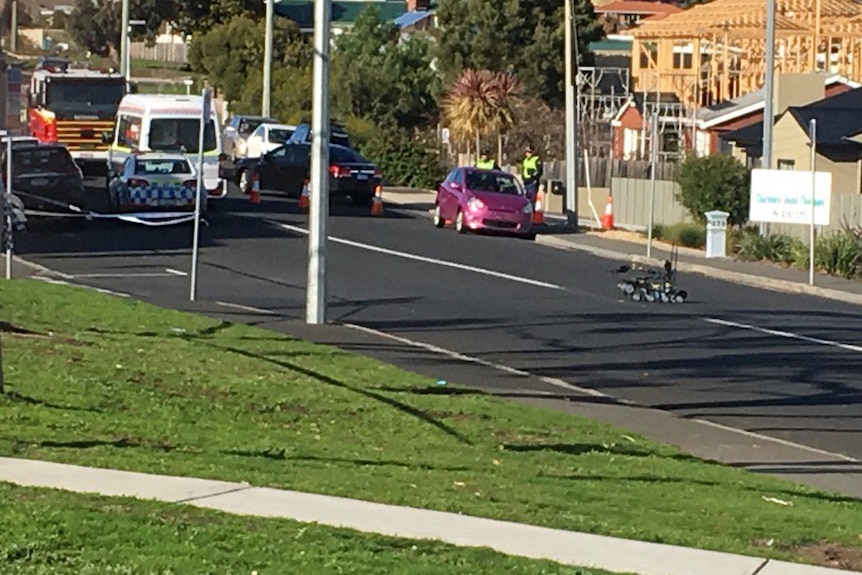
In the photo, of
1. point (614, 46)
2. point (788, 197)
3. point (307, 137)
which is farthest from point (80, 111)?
point (614, 46)

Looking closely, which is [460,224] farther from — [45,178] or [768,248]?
[45,178]

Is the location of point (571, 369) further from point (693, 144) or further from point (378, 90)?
point (378, 90)

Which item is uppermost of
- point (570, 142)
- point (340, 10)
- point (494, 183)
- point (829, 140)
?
point (340, 10)

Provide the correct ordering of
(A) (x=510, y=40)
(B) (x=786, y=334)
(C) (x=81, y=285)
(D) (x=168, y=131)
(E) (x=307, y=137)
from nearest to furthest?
(B) (x=786, y=334) → (C) (x=81, y=285) → (D) (x=168, y=131) → (E) (x=307, y=137) → (A) (x=510, y=40)

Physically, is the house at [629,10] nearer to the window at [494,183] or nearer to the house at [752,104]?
the house at [752,104]

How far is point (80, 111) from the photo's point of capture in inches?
1788

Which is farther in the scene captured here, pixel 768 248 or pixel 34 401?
pixel 768 248

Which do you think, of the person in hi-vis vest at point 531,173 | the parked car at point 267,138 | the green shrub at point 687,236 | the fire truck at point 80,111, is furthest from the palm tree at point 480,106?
the green shrub at point 687,236

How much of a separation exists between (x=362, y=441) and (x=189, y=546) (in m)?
5.26

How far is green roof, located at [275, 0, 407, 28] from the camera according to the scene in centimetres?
8888

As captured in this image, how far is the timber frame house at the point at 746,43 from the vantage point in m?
59.0

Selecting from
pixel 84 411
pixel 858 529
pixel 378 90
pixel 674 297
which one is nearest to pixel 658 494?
pixel 858 529

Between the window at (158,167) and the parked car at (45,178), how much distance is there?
4.43 ft

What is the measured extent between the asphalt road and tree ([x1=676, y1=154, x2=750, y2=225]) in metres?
4.64
